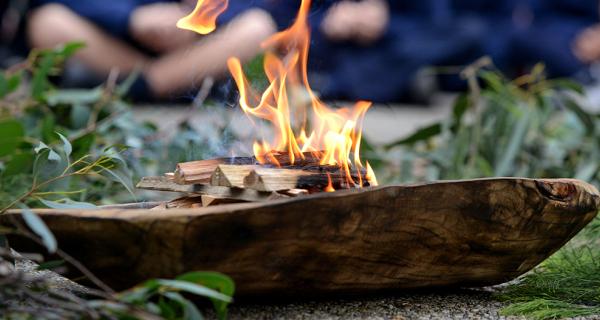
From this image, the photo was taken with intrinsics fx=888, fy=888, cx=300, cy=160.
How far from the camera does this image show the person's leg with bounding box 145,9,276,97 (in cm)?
214

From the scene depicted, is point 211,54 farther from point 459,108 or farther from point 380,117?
point 380,117

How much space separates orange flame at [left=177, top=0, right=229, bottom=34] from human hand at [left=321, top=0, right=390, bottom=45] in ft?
7.72

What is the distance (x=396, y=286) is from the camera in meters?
1.29

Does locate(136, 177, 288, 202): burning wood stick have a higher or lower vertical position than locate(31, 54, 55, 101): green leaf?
higher

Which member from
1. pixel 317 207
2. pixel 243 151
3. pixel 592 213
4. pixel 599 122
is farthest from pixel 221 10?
pixel 599 122

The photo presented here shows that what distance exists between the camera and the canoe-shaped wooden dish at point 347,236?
→ 112 cm

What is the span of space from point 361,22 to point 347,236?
3130mm

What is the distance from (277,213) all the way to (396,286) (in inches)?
10.4

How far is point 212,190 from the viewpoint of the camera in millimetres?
1306

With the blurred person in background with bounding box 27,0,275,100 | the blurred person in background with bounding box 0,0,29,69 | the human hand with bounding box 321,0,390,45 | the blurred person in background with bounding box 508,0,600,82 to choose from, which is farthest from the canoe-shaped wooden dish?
the blurred person in background with bounding box 508,0,600,82

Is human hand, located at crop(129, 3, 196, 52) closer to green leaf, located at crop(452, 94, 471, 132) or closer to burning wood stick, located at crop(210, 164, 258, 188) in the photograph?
green leaf, located at crop(452, 94, 471, 132)

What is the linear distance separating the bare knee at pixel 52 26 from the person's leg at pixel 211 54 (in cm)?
38

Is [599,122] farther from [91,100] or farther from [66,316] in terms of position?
[66,316]

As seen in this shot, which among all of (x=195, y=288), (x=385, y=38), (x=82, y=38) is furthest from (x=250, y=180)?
(x=385, y=38)
